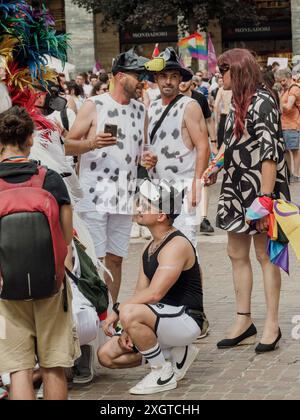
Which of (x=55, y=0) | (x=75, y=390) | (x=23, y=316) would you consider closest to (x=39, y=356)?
(x=23, y=316)

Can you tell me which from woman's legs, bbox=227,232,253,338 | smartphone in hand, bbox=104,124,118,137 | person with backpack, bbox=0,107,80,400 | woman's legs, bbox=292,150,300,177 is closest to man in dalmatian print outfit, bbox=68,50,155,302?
smartphone in hand, bbox=104,124,118,137

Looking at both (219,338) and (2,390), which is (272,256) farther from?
(2,390)

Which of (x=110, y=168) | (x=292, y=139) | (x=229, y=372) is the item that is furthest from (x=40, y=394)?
(x=292, y=139)

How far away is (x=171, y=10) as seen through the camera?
38.3 meters

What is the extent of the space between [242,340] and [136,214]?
4.59ft

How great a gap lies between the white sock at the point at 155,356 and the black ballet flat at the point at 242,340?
1.12 m

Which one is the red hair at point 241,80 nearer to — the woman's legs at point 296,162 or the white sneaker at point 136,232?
the white sneaker at point 136,232

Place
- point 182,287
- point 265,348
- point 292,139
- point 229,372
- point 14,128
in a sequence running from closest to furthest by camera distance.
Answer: point 14,128, point 182,287, point 229,372, point 265,348, point 292,139

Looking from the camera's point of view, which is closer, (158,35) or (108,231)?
(108,231)

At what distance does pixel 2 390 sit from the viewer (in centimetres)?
643

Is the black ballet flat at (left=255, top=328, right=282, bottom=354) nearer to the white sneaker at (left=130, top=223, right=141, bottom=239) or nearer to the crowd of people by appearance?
the crowd of people

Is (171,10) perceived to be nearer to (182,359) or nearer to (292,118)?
(292,118)

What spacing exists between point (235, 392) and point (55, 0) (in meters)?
42.4

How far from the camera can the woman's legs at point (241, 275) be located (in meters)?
7.64
